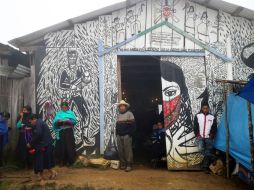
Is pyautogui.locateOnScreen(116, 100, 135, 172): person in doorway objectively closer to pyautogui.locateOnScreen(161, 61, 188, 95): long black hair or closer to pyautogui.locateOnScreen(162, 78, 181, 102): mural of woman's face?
pyautogui.locateOnScreen(162, 78, 181, 102): mural of woman's face

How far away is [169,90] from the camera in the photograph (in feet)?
28.9

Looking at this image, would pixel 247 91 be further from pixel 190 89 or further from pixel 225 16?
pixel 225 16

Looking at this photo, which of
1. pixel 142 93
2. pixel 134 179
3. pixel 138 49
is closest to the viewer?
pixel 134 179

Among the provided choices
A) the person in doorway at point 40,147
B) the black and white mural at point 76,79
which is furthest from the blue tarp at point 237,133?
the person in doorway at point 40,147

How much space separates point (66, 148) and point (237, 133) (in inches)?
158

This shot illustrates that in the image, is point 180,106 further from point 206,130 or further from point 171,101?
point 206,130

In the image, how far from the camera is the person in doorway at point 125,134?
820 centimetres

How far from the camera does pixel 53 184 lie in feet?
21.8

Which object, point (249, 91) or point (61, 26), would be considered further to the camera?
point (61, 26)

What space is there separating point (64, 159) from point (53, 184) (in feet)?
5.82

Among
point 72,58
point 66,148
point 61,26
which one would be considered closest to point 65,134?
point 66,148

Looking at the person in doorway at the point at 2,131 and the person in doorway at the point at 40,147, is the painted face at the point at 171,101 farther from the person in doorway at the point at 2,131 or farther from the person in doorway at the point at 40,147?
the person in doorway at the point at 2,131

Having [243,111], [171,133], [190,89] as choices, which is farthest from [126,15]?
[243,111]

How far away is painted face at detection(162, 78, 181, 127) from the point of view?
8.66 m
